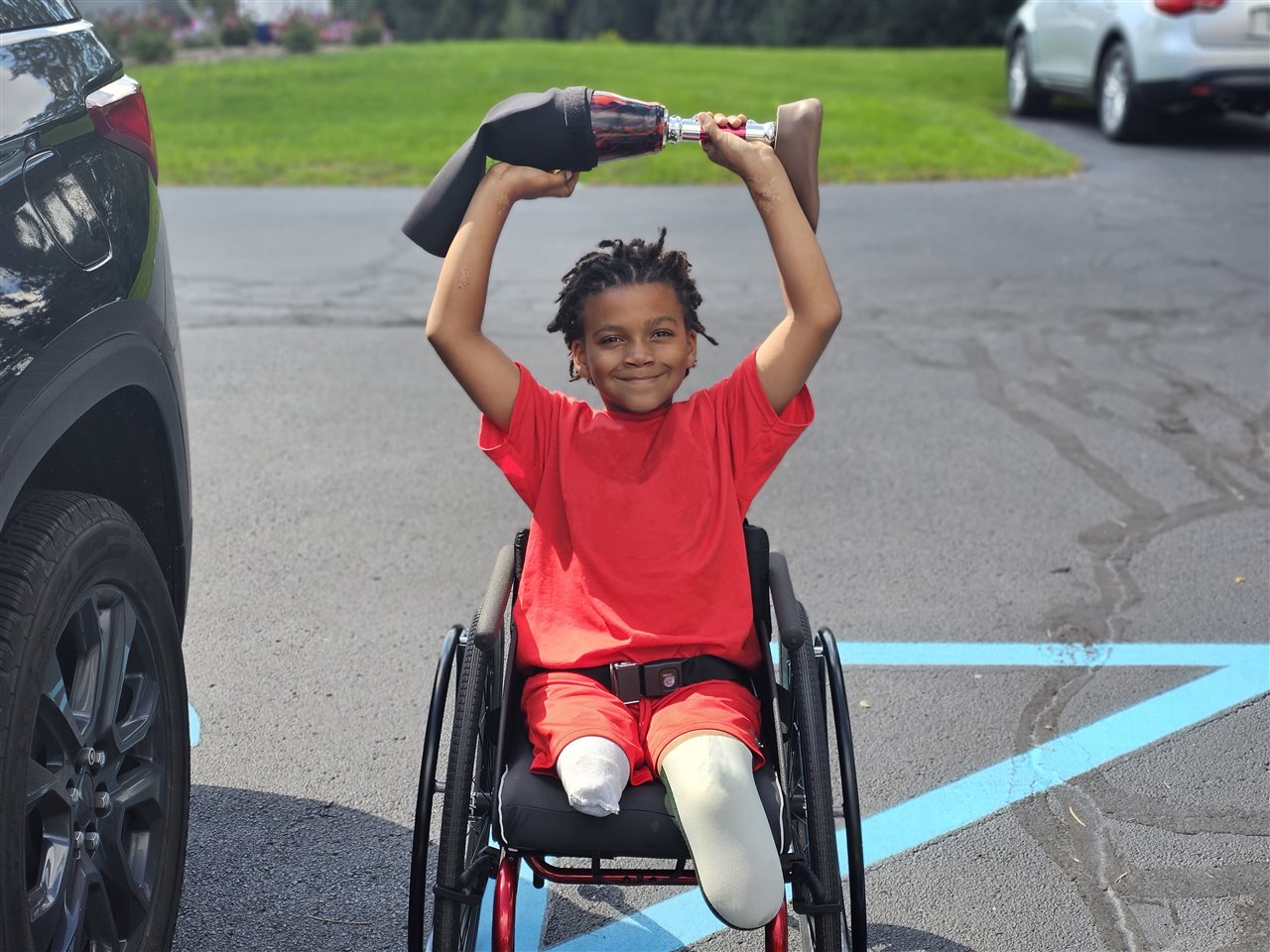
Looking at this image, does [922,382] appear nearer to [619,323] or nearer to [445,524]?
[445,524]

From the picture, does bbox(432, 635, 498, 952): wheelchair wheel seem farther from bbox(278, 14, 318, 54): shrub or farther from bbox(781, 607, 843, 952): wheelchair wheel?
bbox(278, 14, 318, 54): shrub

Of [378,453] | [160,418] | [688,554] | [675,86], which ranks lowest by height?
[675,86]

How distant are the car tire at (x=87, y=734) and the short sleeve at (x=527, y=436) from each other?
26.2 inches

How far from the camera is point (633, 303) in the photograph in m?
2.88

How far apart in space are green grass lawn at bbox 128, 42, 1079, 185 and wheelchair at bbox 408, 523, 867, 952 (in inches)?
381

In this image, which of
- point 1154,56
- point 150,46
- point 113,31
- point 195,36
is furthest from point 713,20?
point 1154,56

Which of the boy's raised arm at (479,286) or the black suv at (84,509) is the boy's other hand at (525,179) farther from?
the black suv at (84,509)

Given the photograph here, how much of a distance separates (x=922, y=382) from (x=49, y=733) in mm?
5075

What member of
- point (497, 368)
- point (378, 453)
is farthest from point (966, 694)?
point (378, 453)

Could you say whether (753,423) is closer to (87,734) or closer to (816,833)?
(816,833)

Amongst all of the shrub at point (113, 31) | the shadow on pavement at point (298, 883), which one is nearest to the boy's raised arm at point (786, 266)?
the shadow on pavement at point (298, 883)

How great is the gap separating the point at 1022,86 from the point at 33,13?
14.5 meters

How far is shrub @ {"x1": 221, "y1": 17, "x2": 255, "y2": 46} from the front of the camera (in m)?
24.5

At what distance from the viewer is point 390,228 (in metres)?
10.3
